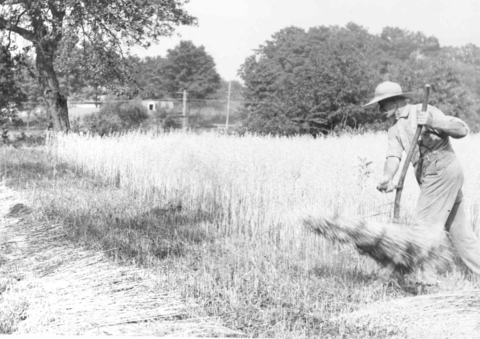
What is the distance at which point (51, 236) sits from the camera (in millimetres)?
5738

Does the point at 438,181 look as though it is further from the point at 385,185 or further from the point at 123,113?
the point at 123,113

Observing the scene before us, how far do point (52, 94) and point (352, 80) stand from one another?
903 centimetres

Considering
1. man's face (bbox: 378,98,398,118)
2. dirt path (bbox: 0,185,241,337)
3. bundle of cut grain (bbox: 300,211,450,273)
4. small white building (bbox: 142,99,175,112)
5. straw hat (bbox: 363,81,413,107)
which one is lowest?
dirt path (bbox: 0,185,241,337)

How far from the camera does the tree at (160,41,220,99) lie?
3145 cm

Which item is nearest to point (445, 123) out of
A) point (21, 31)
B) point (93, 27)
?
point (93, 27)

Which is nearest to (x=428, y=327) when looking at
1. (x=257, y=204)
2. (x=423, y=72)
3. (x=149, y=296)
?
(x=149, y=296)

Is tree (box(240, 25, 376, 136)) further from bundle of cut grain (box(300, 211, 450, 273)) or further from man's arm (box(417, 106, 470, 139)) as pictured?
man's arm (box(417, 106, 470, 139))

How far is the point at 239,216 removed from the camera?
6.86 metres

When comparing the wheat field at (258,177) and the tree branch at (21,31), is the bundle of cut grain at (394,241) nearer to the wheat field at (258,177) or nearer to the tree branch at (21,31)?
the wheat field at (258,177)

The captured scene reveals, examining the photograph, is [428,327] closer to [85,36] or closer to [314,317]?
[314,317]

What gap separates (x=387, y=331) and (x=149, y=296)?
1605mm

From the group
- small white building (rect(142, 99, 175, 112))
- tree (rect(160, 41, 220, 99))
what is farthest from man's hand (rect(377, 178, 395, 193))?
small white building (rect(142, 99, 175, 112))

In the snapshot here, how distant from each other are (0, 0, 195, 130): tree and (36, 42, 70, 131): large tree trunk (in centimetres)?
5

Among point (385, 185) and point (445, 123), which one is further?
point (385, 185)
